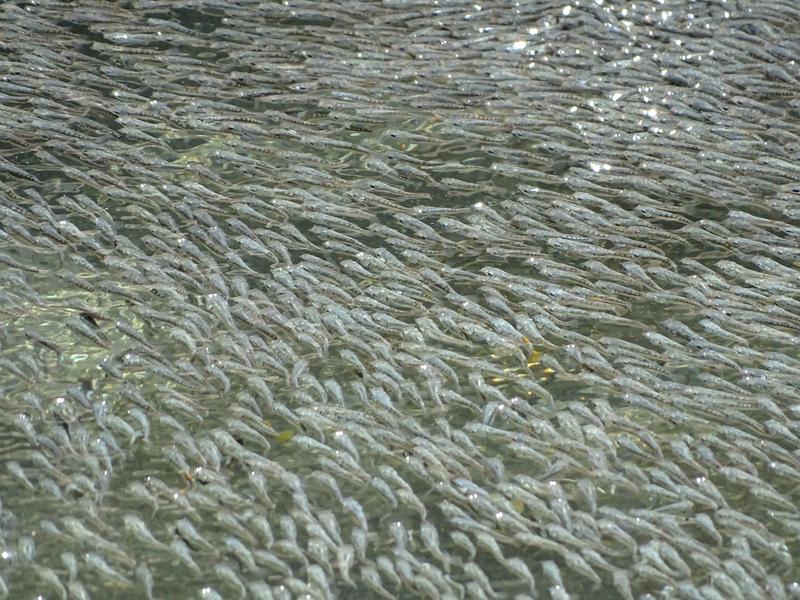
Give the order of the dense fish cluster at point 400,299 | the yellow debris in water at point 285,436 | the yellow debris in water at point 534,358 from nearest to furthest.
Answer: the dense fish cluster at point 400,299, the yellow debris in water at point 285,436, the yellow debris in water at point 534,358

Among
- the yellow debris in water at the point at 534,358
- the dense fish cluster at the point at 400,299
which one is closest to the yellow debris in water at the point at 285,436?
the dense fish cluster at the point at 400,299

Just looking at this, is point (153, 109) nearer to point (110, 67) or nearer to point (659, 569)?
point (110, 67)

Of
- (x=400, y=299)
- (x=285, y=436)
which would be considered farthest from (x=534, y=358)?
(x=285, y=436)

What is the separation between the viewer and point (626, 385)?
4934 mm

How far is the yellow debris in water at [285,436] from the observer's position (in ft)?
15.5

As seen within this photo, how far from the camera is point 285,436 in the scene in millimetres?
4723

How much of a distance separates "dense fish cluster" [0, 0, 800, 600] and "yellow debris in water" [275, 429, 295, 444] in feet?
0.05

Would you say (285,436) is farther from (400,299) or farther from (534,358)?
(534,358)

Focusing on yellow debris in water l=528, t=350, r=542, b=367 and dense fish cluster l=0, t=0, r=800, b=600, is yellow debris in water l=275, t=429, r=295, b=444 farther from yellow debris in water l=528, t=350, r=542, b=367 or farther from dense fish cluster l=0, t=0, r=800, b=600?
yellow debris in water l=528, t=350, r=542, b=367

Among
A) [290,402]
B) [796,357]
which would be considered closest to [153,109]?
[290,402]

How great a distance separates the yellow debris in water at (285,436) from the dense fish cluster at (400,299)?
16mm

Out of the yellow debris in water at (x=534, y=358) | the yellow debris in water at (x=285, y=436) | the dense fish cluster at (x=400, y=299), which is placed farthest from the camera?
the yellow debris in water at (x=534, y=358)

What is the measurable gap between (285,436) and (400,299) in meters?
0.99

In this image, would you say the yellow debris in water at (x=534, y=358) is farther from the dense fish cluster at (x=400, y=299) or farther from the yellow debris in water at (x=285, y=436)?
the yellow debris in water at (x=285, y=436)
